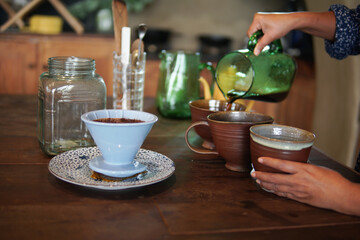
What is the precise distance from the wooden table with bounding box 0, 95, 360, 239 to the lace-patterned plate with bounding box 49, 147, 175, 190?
19 millimetres

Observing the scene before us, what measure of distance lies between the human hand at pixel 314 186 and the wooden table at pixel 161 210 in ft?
0.05

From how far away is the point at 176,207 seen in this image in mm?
723

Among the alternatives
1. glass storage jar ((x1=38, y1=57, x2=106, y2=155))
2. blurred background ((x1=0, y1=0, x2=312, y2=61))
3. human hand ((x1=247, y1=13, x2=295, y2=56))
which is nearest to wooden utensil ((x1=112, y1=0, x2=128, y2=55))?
glass storage jar ((x1=38, y1=57, x2=106, y2=155))

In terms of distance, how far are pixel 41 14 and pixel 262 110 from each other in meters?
2.20

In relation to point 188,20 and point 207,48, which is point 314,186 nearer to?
point 207,48

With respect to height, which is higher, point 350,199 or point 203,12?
point 203,12

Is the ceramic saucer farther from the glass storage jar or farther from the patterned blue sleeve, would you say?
the patterned blue sleeve

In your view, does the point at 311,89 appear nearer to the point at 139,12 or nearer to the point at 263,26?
the point at 139,12

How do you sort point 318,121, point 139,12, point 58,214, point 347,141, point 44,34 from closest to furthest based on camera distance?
point 58,214 < point 347,141 < point 318,121 < point 44,34 < point 139,12

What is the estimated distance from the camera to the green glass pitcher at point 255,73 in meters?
1.14

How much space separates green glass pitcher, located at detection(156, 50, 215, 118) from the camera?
144 cm

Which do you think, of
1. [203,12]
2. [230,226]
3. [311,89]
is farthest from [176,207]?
[203,12]

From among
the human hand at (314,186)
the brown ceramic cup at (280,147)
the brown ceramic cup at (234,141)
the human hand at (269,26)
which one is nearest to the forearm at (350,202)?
the human hand at (314,186)

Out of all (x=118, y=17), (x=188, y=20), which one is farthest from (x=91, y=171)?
(x=188, y=20)
